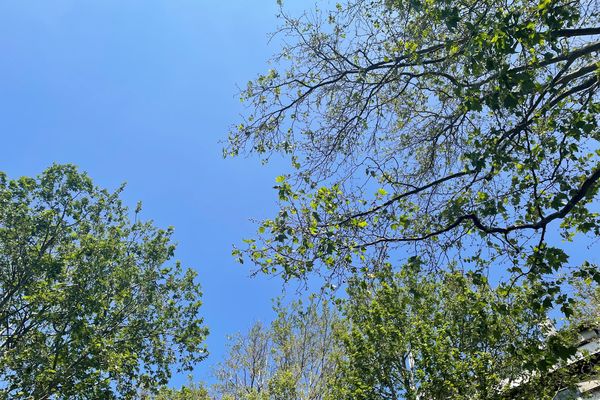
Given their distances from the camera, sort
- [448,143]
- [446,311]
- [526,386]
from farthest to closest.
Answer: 1. [446,311]
2. [526,386]
3. [448,143]

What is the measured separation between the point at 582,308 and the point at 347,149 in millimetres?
10758

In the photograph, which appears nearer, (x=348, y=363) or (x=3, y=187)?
(x=348, y=363)

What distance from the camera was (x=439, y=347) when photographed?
12.4 m

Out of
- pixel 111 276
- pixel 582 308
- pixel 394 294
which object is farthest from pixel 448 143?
pixel 111 276

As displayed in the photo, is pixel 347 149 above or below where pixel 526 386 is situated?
above

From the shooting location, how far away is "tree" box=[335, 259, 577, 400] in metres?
11.4

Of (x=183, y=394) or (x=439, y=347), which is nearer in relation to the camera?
(x=439, y=347)

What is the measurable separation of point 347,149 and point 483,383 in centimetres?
739

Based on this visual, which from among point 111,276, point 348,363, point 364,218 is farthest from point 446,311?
point 111,276

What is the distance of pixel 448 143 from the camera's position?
9070mm

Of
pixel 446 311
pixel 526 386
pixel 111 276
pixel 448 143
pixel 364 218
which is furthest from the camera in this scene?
pixel 111 276

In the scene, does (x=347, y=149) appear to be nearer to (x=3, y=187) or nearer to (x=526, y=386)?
(x=526, y=386)

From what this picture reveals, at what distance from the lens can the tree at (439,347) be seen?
1143 cm

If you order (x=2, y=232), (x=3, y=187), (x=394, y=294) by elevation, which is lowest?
(x=394, y=294)
